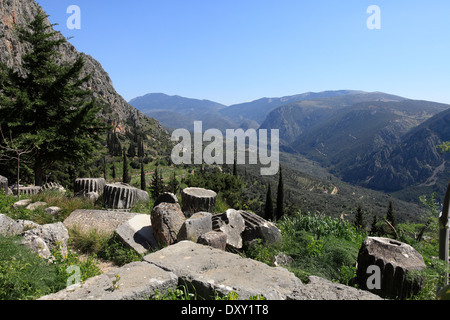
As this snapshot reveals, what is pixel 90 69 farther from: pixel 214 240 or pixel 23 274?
pixel 23 274

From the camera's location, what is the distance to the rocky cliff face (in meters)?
73.4

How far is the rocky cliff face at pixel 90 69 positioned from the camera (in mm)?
73375

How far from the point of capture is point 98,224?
25.2 ft

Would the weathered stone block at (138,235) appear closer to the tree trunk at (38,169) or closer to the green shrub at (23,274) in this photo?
the green shrub at (23,274)

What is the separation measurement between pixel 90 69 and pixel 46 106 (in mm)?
128042

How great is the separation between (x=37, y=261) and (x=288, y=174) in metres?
170

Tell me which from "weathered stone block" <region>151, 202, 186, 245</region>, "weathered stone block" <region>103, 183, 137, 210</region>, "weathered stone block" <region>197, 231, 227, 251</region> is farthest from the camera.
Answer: "weathered stone block" <region>103, 183, 137, 210</region>

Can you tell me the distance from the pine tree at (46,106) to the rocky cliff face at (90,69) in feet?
159

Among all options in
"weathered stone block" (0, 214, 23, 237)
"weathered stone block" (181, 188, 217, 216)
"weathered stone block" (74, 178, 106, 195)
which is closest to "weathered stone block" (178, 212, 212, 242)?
"weathered stone block" (181, 188, 217, 216)

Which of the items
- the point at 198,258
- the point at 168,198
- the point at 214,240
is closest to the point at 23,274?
the point at 198,258

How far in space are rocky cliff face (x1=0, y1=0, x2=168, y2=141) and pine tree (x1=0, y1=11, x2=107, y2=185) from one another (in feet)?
159

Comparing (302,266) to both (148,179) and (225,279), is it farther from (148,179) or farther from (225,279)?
(148,179)

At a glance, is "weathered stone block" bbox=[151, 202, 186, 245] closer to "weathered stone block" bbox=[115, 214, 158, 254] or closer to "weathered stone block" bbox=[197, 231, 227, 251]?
"weathered stone block" bbox=[115, 214, 158, 254]
